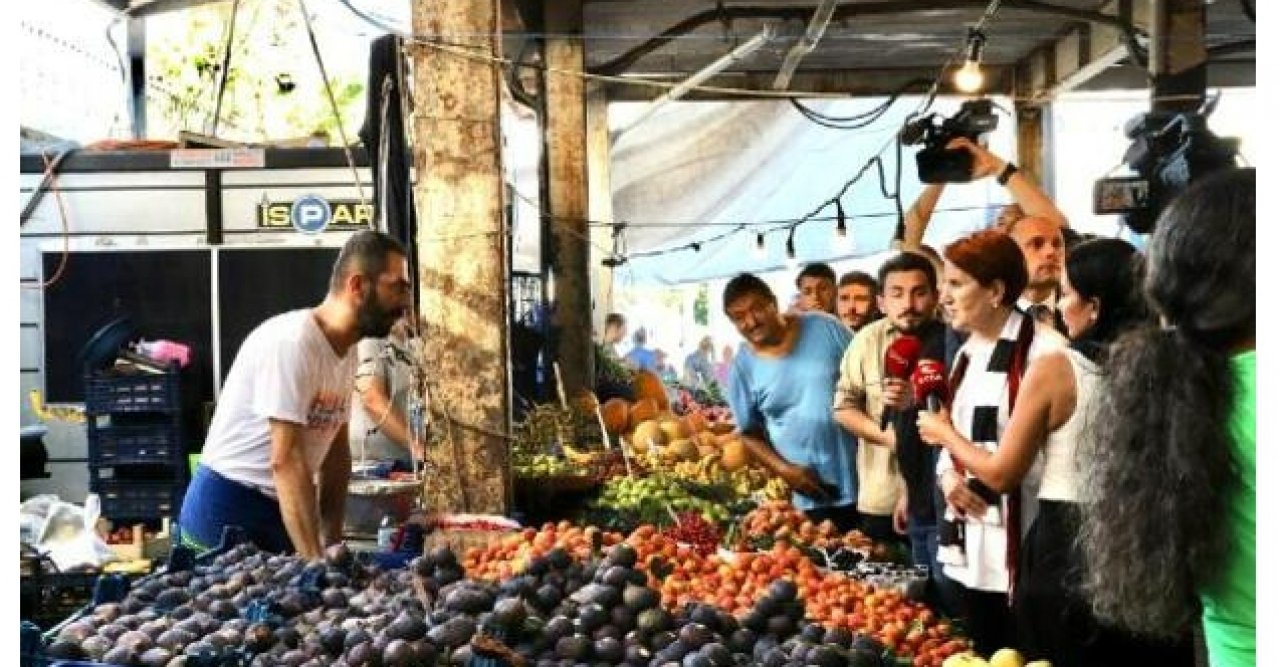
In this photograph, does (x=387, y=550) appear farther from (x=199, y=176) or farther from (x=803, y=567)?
(x=199, y=176)

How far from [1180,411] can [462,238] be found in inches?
136

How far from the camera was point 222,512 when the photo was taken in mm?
5105

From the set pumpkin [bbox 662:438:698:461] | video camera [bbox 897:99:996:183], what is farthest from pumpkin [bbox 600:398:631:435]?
video camera [bbox 897:99:996:183]

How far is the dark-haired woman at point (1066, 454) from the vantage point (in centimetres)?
386

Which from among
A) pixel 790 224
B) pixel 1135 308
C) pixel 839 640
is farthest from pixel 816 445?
pixel 790 224

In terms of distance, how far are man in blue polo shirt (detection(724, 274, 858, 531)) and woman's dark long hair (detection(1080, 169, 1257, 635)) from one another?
4258 mm

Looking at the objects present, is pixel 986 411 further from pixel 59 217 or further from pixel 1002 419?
pixel 59 217

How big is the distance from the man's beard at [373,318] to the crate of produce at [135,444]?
13.9ft

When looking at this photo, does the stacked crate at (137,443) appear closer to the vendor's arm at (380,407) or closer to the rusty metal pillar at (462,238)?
the vendor's arm at (380,407)

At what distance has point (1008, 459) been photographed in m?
3.96

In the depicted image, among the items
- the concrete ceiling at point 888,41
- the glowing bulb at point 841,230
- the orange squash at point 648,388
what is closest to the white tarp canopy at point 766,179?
the glowing bulb at point 841,230

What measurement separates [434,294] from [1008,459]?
2.28 m

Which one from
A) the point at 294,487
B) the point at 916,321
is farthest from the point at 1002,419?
the point at 294,487

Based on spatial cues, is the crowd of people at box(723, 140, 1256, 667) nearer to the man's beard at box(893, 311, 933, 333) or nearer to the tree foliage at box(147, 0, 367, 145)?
the man's beard at box(893, 311, 933, 333)
